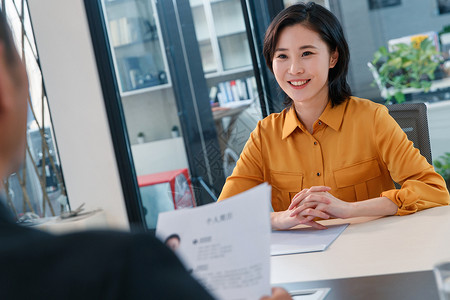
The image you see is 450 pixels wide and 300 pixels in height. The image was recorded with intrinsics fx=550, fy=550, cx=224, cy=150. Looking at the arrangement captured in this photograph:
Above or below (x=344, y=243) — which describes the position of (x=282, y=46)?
above

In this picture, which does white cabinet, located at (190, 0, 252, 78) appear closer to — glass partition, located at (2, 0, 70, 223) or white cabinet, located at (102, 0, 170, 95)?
white cabinet, located at (102, 0, 170, 95)

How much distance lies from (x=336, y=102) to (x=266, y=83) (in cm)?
148

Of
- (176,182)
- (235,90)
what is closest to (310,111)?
(235,90)

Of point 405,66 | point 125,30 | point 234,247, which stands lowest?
point 234,247

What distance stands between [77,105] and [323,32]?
2239 mm

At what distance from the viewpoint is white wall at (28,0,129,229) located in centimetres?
373

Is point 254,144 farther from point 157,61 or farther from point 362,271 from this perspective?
point 157,61

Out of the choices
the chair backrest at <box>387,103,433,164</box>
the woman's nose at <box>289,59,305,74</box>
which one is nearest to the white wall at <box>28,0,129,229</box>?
the woman's nose at <box>289,59,305,74</box>

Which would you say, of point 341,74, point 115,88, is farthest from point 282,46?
point 115,88

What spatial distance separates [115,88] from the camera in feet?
12.3

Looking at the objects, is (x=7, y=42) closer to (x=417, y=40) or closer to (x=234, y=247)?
(x=234, y=247)

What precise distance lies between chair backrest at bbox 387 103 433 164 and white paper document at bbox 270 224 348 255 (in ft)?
1.75

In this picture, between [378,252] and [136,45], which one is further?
[136,45]

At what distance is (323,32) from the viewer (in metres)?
2.01
